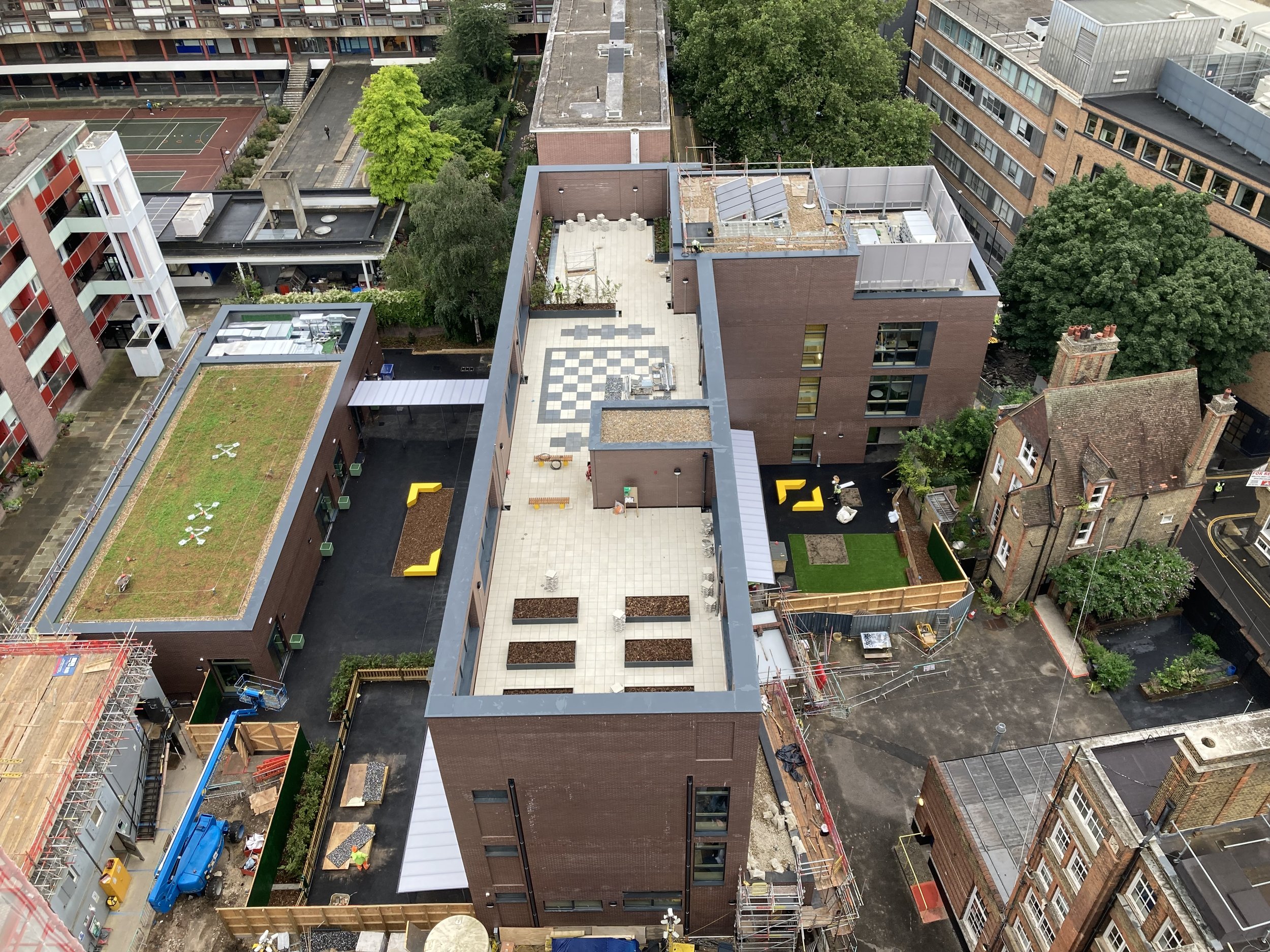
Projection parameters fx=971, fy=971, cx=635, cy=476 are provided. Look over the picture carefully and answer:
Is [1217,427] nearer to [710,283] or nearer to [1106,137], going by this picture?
[710,283]

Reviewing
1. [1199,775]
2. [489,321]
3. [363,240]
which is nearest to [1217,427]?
[1199,775]

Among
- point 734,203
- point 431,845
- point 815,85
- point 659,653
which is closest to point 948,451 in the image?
point 734,203

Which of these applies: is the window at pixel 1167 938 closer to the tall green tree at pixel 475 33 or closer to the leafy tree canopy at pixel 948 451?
the leafy tree canopy at pixel 948 451

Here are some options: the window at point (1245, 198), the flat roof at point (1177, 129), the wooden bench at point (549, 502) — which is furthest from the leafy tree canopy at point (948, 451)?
the wooden bench at point (549, 502)

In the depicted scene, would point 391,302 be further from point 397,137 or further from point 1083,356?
point 1083,356

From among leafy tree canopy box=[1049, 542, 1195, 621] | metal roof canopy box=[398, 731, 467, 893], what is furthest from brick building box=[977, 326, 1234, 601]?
metal roof canopy box=[398, 731, 467, 893]

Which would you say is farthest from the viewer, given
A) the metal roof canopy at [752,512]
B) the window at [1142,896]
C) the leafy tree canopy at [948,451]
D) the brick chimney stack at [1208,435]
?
the leafy tree canopy at [948,451]
